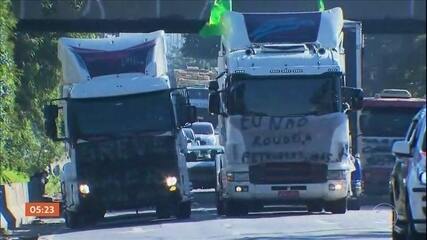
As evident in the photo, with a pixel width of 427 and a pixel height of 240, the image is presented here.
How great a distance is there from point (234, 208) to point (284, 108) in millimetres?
3081

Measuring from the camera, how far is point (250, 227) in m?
24.1

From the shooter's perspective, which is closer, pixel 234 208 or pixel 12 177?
pixel 234 208

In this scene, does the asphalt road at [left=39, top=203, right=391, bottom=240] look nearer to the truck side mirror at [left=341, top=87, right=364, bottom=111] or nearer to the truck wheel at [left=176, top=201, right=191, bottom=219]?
the truck wheel at [left=176, top=201, right=191, bottom=219]

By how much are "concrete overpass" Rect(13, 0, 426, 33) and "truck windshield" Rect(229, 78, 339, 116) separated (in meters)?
11.9

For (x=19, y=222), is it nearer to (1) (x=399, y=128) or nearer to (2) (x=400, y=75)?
(1) (x=399, y=128)

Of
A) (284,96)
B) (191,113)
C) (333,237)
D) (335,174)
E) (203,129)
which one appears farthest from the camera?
(203,129)

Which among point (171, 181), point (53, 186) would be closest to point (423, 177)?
point (171, 181)

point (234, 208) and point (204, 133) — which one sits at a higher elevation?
point (204, 133)

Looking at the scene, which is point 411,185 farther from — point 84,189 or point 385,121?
point 385,121

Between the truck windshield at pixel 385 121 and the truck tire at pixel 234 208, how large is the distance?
398 inches

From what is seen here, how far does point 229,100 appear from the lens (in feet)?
84.2

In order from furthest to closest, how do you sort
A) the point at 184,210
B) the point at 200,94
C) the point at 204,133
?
the point at 200,94 → the point at 204,133 → the point at 184,210

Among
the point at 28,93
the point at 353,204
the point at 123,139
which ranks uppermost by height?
the point at 28,93

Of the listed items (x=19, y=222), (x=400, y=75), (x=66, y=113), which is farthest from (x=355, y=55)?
(x=400, y=75)
